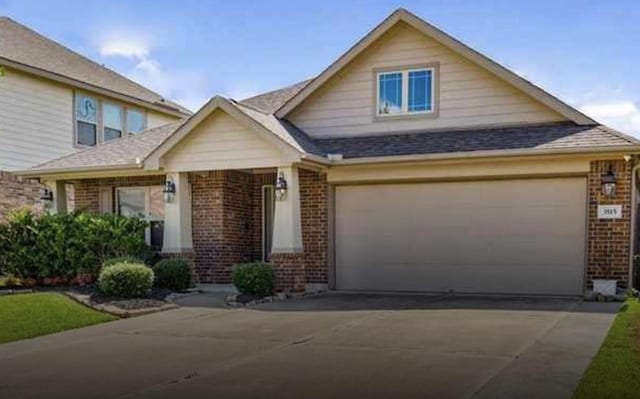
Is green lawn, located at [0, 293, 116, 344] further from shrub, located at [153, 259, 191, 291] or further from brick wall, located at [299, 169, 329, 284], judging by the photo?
brick wall, located at [299, 169, 329, 284]

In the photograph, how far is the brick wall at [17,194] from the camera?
1777 centimetres

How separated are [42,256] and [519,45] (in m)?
11.0

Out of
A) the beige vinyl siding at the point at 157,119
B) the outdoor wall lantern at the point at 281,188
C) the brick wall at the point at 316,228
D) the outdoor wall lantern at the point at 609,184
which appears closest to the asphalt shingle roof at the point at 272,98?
the brick wall at the point at 316,228

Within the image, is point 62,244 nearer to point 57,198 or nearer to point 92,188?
point 57,198

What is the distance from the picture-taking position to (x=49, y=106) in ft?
63.5

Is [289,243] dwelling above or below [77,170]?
below

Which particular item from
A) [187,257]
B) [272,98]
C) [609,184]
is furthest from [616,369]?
[272,98]

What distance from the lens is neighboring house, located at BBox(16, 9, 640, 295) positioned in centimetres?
1226

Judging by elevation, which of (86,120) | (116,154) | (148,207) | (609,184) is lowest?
(148,207)

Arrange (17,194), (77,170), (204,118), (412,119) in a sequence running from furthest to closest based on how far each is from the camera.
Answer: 1. (17,194)
2. (77,170)
3. (412,119)
4. (204,118)

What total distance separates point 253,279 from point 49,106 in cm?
1076

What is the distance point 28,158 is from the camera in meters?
→ 18.7

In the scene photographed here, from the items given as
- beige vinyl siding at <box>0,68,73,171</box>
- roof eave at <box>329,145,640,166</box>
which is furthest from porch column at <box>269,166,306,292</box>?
beige vinyl siding at <box>0,68,73,171</box>

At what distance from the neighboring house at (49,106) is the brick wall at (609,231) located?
1488 cm
